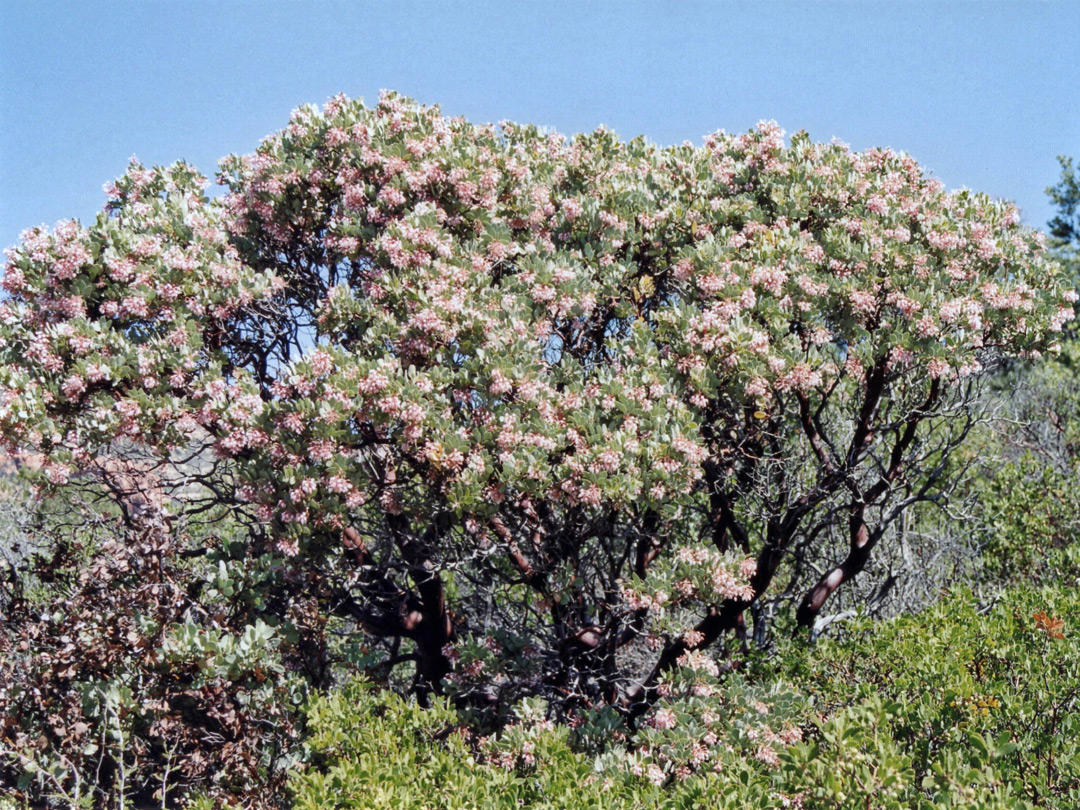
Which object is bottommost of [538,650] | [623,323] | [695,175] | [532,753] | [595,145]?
[532,753]

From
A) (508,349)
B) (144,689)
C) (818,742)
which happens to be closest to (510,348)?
(508,349)

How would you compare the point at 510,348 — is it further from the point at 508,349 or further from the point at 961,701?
the point at 961,701

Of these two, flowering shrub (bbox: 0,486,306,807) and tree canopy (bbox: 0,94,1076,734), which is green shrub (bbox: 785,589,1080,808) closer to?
tree canopy (bbox: 0,94,1076,734)

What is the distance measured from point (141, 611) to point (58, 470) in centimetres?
111

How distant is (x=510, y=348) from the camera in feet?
18.4

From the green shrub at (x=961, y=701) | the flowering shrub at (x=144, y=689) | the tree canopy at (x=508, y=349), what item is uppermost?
the tree canopy at (x=508, y=349)

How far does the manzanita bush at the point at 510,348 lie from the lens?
5438mm

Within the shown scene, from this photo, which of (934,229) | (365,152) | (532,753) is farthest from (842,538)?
(365,152)

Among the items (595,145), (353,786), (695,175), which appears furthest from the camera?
(595,145)

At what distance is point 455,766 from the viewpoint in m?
4.65

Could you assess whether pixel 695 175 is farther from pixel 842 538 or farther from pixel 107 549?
pixel 107 549

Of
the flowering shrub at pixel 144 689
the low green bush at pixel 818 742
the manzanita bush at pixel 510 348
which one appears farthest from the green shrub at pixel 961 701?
the flowering shrub at pixel 144 689

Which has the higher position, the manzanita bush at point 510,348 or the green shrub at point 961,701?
the manzanita bush at point 510,348

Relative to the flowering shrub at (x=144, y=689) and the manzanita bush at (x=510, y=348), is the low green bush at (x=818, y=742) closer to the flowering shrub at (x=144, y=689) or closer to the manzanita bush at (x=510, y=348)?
the flowering shrub at (x=144, y=689)
